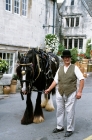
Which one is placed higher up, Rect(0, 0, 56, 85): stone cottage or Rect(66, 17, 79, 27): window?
Rect(66, 17, 79, 27): window

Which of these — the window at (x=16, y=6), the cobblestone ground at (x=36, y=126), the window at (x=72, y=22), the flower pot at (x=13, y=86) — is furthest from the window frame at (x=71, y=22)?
the cobblestone ground at (x=36, y=126)

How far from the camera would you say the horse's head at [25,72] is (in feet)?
17.1

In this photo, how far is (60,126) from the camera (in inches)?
206

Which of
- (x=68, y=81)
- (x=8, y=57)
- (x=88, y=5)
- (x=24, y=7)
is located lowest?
(x=68, y=81)

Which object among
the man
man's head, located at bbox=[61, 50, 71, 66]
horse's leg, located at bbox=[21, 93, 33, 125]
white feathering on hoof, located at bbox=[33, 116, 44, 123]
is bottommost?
white feathering on hoof, located at bbox=[33, 116, 44, 123]

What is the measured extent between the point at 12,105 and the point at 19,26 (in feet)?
20.8

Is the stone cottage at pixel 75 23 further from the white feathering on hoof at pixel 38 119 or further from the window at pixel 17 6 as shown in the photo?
the white feathering on hoof at pixel 38 119

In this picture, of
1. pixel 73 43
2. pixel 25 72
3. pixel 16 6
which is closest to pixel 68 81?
pixel 25 72

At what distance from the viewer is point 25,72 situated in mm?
5195

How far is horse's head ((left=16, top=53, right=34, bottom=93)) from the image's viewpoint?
5207 millimetres

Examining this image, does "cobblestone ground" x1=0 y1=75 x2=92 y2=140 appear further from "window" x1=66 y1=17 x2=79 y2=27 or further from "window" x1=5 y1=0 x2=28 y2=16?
"window" x1=66 y1=17 x2=79 y2=27

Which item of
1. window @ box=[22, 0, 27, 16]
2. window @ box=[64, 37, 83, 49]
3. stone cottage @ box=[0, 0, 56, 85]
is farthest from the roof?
window @ box=[22, 0, 27, 16]

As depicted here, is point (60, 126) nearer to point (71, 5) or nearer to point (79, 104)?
point (79, 104)

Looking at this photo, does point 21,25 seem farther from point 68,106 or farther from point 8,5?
point 68,106
